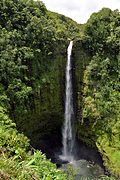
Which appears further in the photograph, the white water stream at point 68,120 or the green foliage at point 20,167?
the white water stream at point 68,120

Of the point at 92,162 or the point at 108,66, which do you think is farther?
the point at 108,66

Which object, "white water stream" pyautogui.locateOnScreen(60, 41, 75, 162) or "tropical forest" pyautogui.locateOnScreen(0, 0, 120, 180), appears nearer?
"tropical forest" pyautogui.locateOnScreen(0, 0, 120, 180)

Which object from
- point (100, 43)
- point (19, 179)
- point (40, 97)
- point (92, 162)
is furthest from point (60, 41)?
point (19, 179)

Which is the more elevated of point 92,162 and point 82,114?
point 82,114

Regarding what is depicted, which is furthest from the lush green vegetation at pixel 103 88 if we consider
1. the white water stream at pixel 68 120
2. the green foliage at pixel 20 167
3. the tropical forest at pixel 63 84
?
the green foliage at pixel 20 167

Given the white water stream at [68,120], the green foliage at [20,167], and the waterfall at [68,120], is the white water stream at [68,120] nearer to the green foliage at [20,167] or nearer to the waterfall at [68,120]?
the waterfall at [68,120]

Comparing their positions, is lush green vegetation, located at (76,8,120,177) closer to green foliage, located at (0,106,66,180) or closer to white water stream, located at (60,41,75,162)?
white water stream, located at (60,41,75,162)

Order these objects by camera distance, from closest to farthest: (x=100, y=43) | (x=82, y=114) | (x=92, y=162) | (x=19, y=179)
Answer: (x=19, y=179) → (x=92, y=162) → (x=82, y=114) → (x=100, y=43)

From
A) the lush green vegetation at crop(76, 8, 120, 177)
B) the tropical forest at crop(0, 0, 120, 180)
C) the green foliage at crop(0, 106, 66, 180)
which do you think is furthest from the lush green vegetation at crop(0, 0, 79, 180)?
the green foliage at crop(0, 106, 66, 180)

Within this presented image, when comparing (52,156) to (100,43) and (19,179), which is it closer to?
(100,43)
